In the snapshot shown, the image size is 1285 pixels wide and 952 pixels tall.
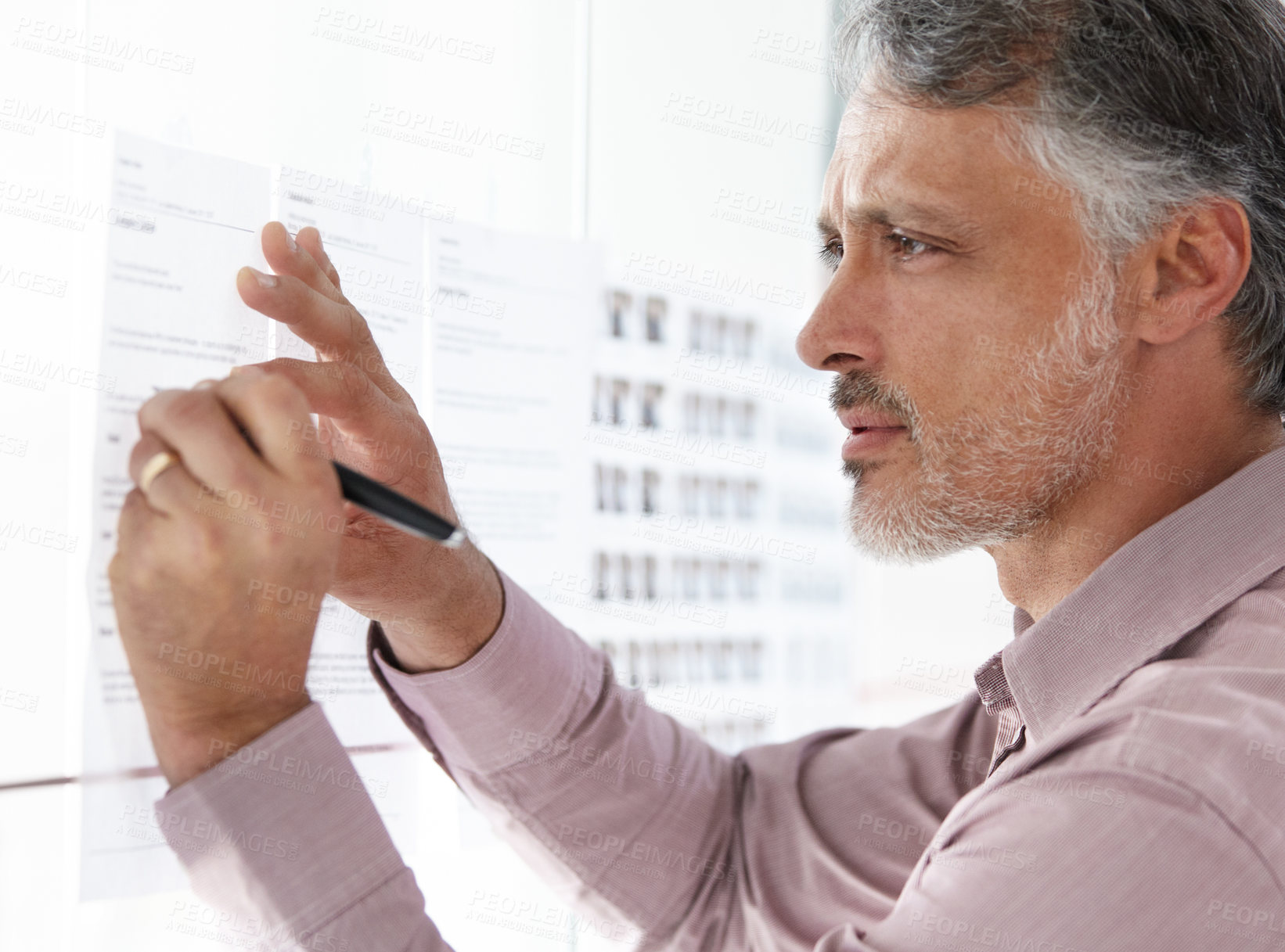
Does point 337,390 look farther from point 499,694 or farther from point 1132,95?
point 1132,95

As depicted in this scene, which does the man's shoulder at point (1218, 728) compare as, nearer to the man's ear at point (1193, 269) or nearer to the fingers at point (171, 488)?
the man's ear at point (1193, 269)

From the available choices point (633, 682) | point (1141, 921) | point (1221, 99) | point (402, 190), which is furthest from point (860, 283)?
point (633, 682)

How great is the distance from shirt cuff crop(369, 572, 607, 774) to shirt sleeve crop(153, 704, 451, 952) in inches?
9.6

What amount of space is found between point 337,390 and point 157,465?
207 mm

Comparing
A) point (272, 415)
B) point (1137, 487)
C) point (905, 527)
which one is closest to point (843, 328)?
point (905, 527)

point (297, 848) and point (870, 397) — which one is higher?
point (870, 397)

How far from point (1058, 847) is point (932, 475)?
15.1 inches

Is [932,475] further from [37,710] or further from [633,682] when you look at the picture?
[37,710]

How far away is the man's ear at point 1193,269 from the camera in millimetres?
937

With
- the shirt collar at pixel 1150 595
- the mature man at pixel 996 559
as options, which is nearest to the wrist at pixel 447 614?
the mature man at pixel 996 559

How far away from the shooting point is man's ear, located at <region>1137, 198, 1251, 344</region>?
0.94m

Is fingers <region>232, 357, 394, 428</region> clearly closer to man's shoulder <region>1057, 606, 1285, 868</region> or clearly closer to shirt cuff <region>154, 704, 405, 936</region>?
shirt cuff <region>154, 704, 405, 936</region>

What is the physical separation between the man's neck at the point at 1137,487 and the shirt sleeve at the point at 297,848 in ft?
2.13

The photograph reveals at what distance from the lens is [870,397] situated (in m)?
0.97
